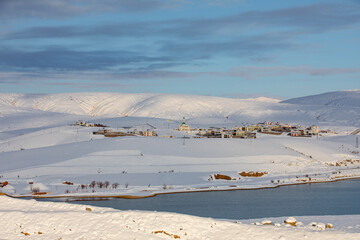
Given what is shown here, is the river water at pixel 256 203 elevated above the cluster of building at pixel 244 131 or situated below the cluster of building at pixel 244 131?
below

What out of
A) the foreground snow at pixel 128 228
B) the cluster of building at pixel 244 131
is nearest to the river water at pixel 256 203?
the foreground snow at pixel 128 228

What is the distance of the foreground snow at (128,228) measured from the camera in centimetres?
2255

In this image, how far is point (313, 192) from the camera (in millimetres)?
48438

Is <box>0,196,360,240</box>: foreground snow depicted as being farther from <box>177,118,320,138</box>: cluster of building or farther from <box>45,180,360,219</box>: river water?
<box>177,118,320,138</box>: cluster of building

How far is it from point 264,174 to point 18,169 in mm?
28007

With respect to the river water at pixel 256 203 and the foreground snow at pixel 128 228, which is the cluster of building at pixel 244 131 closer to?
the river water at pixel 256 203

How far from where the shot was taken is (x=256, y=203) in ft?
136

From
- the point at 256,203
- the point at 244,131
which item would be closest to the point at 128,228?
the point at 256,203

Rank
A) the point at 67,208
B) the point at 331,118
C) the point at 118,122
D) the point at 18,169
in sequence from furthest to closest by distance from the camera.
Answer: the point at 331,118
the point at 118,122
the point at 18,169
the point at 67,208

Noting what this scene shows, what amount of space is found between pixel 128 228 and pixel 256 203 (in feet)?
66.0

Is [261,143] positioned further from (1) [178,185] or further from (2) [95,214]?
(2) [95,214]

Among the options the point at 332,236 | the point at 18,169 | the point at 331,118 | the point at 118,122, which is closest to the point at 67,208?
the point at 332,236

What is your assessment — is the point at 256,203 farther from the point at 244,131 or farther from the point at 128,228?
the point at 244,131

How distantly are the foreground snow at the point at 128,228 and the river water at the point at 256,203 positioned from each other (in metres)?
11.8
